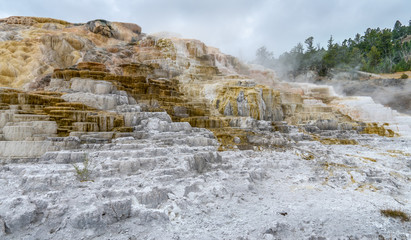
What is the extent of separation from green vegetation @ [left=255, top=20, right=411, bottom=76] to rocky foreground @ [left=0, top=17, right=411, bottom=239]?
66.3 feet

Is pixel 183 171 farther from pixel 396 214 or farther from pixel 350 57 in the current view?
pixel 350 57

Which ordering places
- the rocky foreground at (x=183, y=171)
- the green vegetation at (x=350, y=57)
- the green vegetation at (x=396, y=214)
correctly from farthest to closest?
the green vegetation at (x=350, y=57) < the green vegetation at (x=396, y=214) < the rocky foreground at (x=183, y=171)

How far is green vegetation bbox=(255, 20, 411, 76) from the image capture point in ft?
105

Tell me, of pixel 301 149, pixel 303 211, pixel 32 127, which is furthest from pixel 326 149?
pixel 32 127

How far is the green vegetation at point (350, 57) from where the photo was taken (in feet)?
105

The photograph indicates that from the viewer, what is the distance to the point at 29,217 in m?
3.53

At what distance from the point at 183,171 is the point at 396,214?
455 cm

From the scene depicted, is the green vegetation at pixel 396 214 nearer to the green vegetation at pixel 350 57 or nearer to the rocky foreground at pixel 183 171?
the rocky foreground at pixel 183 171

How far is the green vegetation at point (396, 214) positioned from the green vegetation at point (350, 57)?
32369 mm

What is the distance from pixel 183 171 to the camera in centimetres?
571

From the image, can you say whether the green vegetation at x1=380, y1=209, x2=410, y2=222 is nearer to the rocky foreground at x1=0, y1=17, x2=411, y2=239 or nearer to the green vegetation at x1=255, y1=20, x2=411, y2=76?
the rocky foreground at x1=0, y1=17, x2=411, y2=239

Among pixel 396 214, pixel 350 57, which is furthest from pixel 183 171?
pixel 350 57

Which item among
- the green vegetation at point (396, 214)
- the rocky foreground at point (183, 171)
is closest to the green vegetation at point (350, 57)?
the rocky foreground at point (183, 171)

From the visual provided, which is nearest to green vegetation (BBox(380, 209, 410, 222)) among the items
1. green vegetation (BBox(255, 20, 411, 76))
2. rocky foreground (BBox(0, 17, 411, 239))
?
rocky foreground (BBox(0, 17, 411, 239))
